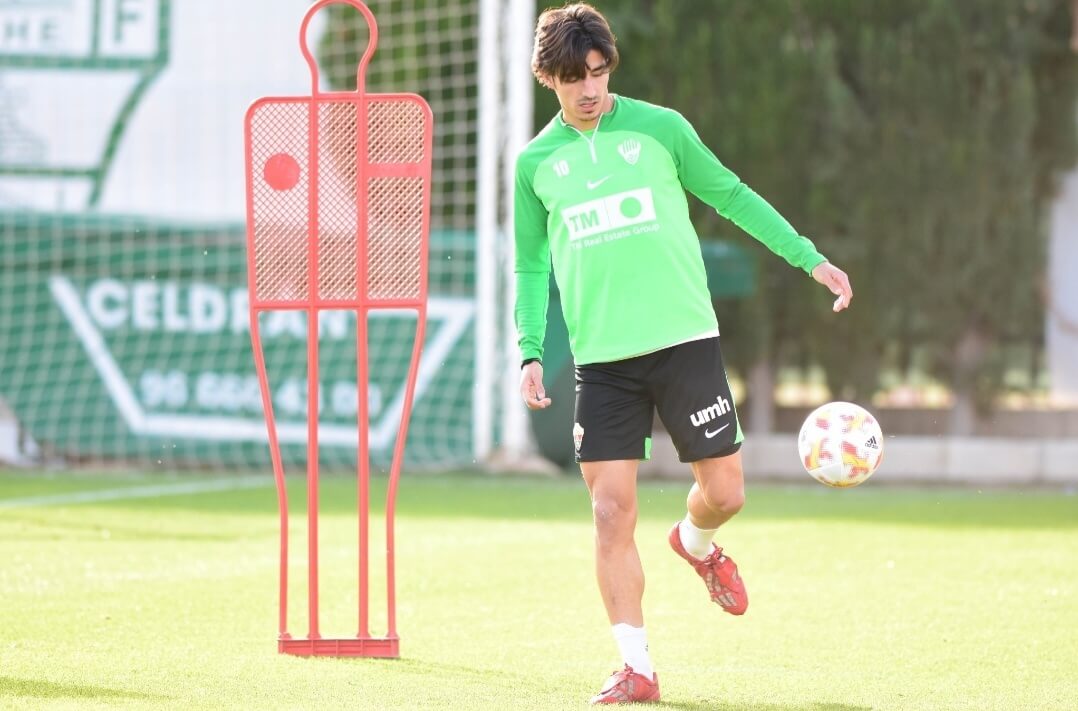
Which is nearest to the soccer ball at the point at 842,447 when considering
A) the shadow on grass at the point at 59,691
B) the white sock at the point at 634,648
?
the white sock at the point at 634,648

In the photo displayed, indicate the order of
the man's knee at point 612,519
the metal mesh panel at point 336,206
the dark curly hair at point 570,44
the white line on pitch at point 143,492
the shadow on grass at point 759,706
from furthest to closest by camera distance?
the white line on pitch at point 143,492 → the metal mesh panel at point 336,206 → the man's knee at point 612,519 → the dark curly hair at point 570,44 → the shadow on grass at point 759,706

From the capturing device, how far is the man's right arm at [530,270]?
5.09m

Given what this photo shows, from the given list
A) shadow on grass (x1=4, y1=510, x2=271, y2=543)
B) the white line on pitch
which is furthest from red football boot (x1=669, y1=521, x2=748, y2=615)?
the white line on pitch

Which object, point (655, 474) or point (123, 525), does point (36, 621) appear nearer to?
point (123, 525)

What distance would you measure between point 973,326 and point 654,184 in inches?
341

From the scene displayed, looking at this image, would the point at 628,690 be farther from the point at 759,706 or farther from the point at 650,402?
the point at 650,402

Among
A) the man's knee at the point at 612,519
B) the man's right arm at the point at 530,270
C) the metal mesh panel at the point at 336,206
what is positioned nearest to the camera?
the man's knee at the point at 612,519

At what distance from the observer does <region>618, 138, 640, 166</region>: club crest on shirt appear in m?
4.88

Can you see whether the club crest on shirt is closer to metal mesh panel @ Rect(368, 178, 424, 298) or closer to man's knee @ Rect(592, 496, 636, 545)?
metal mesh panel @ Rect(368, 178, 424, 298)

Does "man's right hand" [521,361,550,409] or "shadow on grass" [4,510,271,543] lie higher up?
"man's right hand" [521,361,550,409]

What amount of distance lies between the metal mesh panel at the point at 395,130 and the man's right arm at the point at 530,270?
536 mm

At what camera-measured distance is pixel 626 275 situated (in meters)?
4.86

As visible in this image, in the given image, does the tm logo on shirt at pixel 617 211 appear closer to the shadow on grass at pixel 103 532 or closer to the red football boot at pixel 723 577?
the red football boot at pixel 723 577

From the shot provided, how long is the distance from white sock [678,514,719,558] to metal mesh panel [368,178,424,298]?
1208 mm
